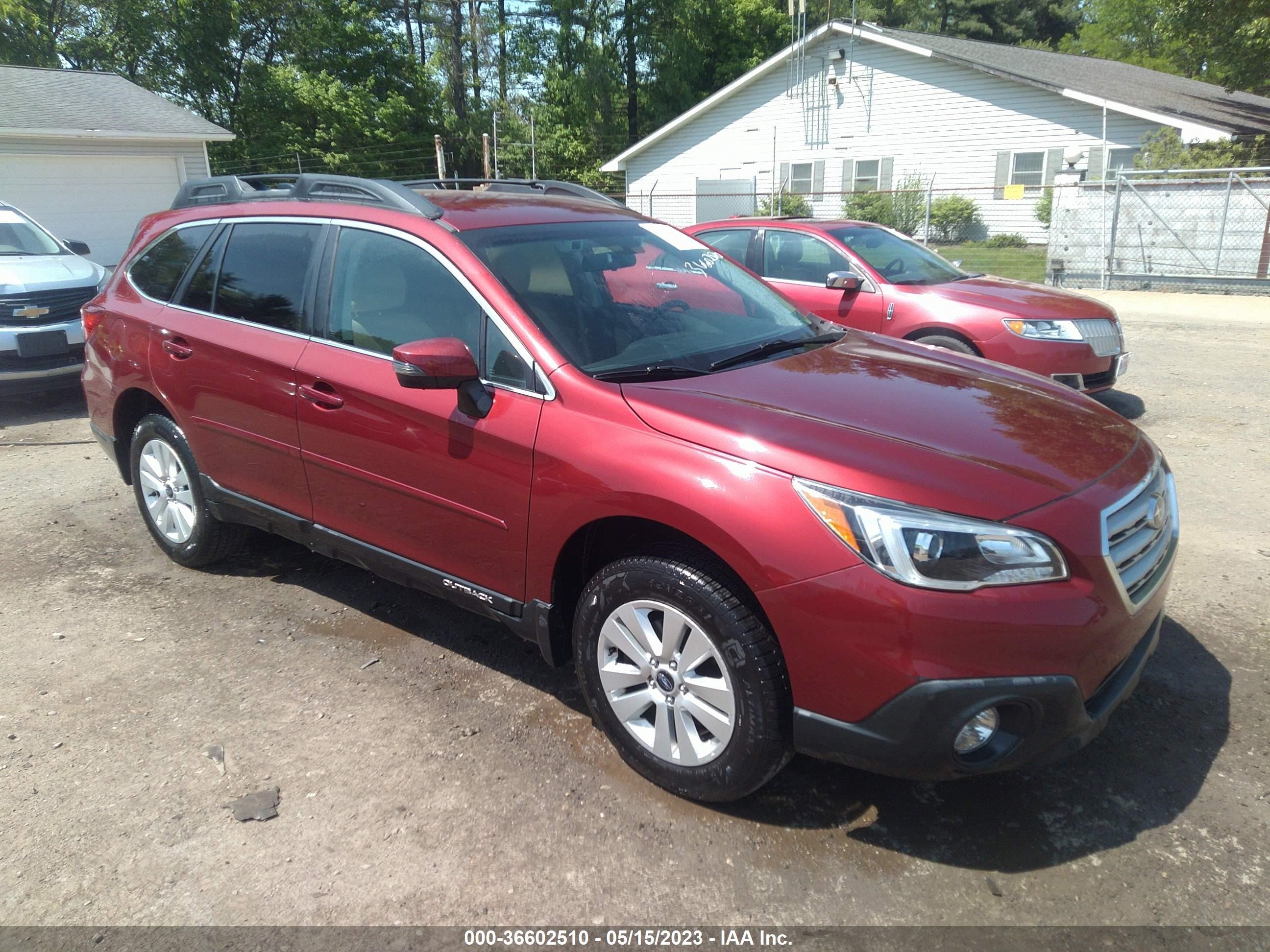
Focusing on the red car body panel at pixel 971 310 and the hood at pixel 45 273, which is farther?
the hood at pixel 45 273

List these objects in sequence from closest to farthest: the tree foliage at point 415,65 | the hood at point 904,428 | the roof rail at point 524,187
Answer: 1. the hood at point 904,428
2. the roof rail at point 524,187
3. the tree foliage at point 415,65

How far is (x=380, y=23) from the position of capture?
38.0 meters

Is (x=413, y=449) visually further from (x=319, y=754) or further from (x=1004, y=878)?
(x=1004, y=878)

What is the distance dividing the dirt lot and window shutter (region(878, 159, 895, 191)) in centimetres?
2353

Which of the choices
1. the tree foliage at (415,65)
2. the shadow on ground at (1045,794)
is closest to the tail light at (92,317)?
the shadow on ground at (1045,794)

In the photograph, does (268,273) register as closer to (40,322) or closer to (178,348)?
(178,348)

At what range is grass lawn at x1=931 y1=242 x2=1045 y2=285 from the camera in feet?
63.6

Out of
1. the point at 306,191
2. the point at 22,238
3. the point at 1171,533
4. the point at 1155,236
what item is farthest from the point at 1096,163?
the point at 306,191

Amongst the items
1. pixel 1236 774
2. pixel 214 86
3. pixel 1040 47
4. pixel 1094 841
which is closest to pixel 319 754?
pixel 1094 841

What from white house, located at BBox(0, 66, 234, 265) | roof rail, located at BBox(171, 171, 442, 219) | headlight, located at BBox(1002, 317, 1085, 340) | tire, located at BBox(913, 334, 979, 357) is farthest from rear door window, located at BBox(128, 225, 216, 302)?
white house, located at BBox(0, 66, 234, 265)

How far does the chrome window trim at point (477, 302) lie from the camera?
3.12m

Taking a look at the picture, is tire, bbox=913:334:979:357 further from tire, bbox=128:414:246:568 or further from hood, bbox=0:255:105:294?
hood, bbox=0:255:105:294

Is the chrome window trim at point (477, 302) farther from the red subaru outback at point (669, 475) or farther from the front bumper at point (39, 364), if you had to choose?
the front bumper at point (39, 364)

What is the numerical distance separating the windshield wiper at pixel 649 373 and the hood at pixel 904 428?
57 millimetres
